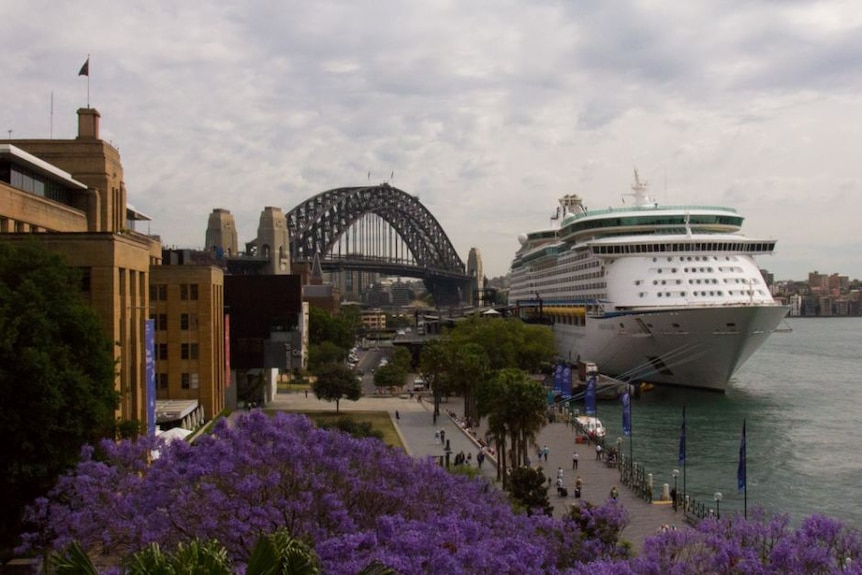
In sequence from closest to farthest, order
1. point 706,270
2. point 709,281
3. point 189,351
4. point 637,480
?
point 637,480 < point 189,351 < point 709,281 < point 706,270

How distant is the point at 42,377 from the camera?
2483 centimetres

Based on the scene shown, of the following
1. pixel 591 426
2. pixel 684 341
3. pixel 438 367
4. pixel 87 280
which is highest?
pixel 87 280

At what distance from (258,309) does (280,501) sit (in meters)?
50.5

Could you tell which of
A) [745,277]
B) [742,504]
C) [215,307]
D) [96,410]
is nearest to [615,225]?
[745,277]

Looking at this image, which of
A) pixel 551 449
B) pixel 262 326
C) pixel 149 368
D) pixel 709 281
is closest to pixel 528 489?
pixel 149 368

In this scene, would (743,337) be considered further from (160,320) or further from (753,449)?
(160,320)

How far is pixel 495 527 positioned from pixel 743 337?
5575cm

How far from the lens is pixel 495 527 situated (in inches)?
766

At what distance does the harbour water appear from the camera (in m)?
40.1

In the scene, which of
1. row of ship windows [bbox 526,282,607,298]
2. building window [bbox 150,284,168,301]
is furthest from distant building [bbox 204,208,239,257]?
building window [bbox 150,284,168,301]

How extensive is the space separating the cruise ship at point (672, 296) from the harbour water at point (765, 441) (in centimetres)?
367

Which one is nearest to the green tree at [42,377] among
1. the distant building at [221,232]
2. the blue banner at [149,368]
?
the blue banner at [149,368]

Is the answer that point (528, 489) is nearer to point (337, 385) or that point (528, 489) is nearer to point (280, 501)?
point (280, 501)

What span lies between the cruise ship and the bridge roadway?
16317 millimetres
